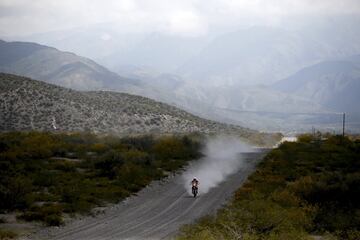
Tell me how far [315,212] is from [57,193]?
55.9ft

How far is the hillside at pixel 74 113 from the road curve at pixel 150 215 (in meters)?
56.5

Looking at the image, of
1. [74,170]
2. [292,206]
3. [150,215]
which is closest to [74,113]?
[74,170]

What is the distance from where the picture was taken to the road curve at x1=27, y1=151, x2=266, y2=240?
2508 centimetres

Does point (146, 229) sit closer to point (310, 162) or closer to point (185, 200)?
point (185, 200)

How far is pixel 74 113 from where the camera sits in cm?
9944

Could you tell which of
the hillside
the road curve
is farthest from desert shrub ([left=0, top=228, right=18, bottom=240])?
the hillside

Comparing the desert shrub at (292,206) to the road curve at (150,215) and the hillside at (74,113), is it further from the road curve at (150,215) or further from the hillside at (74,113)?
the hillside at (74,113)

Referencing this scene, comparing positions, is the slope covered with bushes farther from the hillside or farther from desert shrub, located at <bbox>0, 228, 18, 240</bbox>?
the hillside

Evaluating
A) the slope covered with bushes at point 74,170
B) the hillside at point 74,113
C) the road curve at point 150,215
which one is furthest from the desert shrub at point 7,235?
the hillside at point 74,113

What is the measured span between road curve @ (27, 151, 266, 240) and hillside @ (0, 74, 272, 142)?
56491 millimetres

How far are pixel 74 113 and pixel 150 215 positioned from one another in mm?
72266

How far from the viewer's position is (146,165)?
1927 inches

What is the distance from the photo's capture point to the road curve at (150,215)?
82.3 ft

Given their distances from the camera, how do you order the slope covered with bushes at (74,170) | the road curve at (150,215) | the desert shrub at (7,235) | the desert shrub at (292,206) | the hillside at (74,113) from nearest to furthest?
the desert shrub at (292,206) < the desert shrub at (7,235) < the road curve at (150,215) < the slope covered with bushes at (74,170) < the hillside at (74,113)
